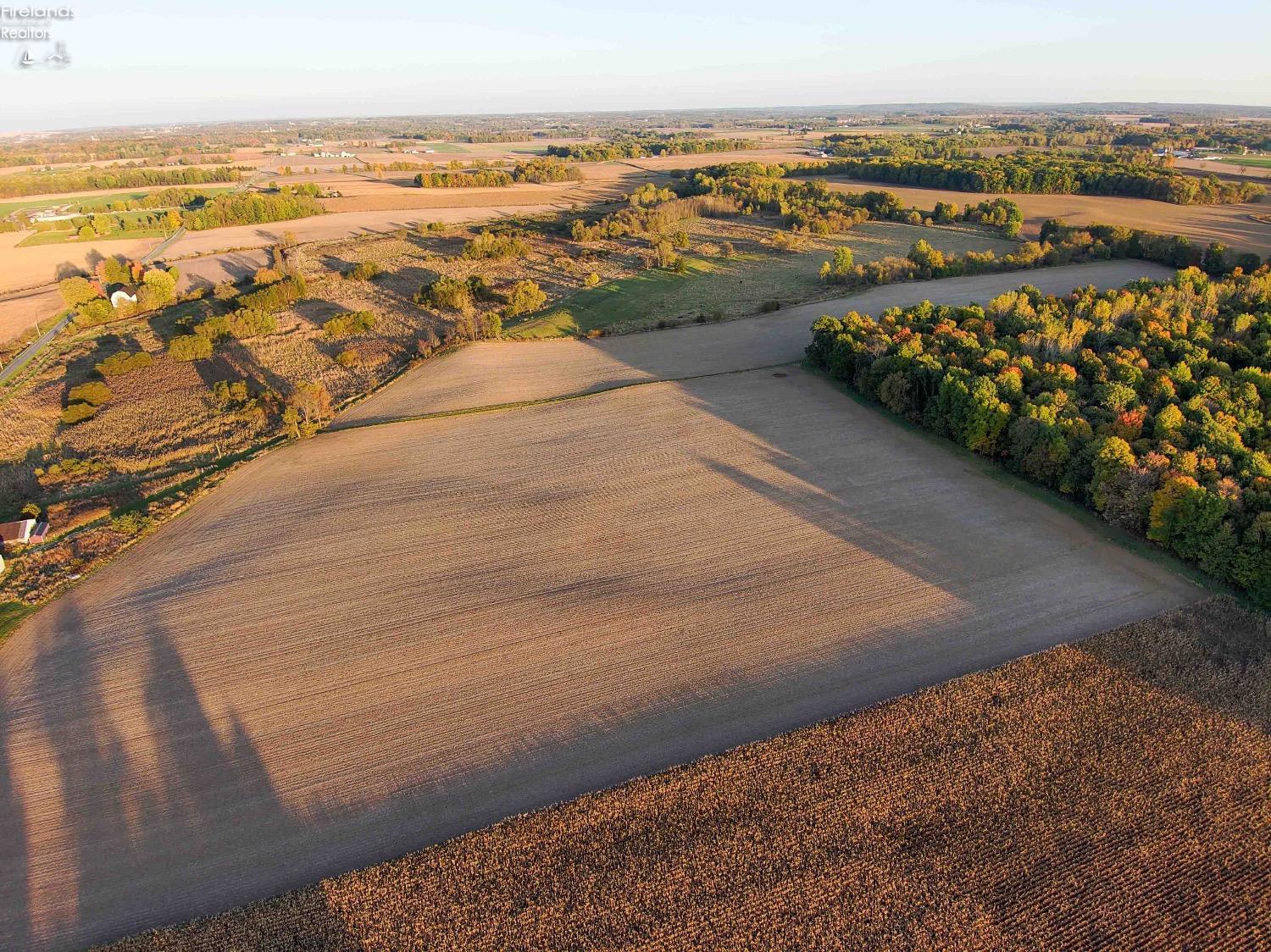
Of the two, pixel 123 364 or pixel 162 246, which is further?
pixel 162 246

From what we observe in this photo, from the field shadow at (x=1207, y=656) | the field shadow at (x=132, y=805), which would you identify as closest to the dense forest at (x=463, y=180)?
the field shadow at (x=132, y=805)

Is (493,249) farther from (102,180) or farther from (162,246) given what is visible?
(102,180)

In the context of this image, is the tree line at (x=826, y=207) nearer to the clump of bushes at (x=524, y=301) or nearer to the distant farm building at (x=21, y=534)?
the clump of bushes at (x=524, y=301)

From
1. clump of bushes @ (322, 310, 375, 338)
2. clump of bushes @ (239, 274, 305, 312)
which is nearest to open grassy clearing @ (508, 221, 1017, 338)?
clump of bushes @ (322, 310, 375, 338)

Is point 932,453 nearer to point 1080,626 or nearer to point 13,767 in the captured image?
point 1080,626

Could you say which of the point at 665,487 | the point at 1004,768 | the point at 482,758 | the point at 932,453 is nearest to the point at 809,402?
the point at 932,453

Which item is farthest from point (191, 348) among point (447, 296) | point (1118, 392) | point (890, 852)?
point (1118, 392)

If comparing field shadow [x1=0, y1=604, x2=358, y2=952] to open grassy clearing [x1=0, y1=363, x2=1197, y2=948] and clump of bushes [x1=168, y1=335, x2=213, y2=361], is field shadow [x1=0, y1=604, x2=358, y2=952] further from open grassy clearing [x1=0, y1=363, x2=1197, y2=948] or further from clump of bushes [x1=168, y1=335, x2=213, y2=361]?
clump of bushes [x1=168, y1=335, x2=213, y2=361]
